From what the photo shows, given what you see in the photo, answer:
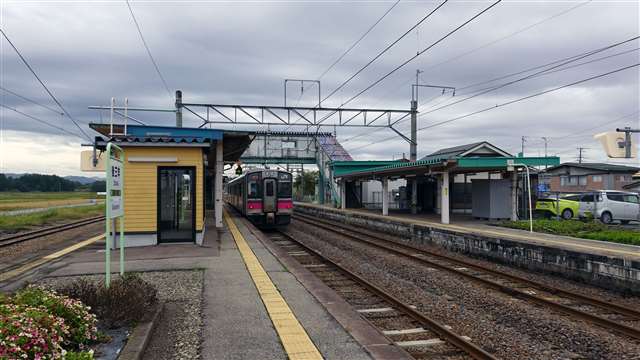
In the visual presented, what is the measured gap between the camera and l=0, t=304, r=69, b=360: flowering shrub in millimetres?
3467

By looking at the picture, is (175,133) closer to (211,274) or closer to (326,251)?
(326,251)

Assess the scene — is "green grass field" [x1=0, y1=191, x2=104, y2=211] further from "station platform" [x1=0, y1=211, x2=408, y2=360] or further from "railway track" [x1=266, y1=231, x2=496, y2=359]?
"railway track" [x1=266, y1=231, x2=496, y2=359]

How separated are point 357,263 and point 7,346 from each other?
409 inches

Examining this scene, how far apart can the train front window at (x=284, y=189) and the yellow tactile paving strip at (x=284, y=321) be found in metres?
12.5

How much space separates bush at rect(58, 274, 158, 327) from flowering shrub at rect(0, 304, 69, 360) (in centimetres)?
132

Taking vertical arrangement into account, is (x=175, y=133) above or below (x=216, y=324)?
above

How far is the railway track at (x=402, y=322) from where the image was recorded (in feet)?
19.1

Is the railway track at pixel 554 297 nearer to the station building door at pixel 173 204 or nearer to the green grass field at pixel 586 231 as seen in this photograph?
the green grass field at pixel 586 231

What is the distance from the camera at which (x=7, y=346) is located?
135 inches

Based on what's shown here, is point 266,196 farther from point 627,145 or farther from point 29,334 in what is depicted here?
point 29,334

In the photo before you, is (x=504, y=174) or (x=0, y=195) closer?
(x=504, y=174)

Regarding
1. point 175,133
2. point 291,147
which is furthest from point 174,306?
point 291,147

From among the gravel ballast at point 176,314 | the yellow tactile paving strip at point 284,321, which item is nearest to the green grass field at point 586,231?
the yellow tactile paving strip at point 284,321

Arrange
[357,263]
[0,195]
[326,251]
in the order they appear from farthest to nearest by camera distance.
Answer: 1. [0,195]
2. [326,251]
3. [357,263]
